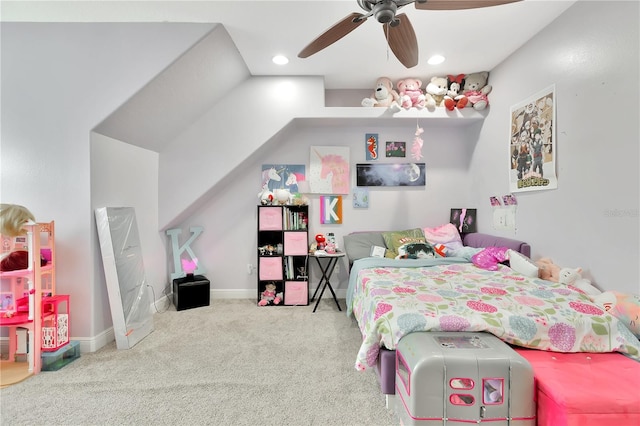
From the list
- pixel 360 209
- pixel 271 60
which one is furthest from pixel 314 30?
pixel 360 209

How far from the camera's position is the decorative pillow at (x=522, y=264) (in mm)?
2409

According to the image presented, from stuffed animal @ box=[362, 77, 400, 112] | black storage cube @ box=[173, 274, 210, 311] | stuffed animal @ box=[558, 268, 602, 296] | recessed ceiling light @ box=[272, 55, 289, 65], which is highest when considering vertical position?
recessed ceiling light @ box=[272, 55, 289, 65]

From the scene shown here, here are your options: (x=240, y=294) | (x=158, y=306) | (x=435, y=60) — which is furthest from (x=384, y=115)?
(x=158, y=306)

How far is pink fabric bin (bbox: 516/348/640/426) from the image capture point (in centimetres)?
116

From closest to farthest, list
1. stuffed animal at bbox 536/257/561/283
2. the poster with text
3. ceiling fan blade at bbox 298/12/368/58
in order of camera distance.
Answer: ceiling fan blade at bbox 298/12/368/58
stuffed animal at bbox 536/257/561/283
the poster with text

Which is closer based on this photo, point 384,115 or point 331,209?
point 384,115

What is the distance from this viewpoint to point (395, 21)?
161 cm

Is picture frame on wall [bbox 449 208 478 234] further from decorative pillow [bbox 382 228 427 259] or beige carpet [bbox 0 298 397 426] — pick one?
beige carpet [bbox 0 298 397 426]

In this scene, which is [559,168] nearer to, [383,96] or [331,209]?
[383,96]

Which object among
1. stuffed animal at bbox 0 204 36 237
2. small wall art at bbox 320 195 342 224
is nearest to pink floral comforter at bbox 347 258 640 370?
small wall art at bbox 320 195 342 224

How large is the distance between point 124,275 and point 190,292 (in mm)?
916

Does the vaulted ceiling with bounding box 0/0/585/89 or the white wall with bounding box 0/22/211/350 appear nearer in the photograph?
the vaulted ceiling with bounding box 0/0/585/89

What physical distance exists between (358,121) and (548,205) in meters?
2.02

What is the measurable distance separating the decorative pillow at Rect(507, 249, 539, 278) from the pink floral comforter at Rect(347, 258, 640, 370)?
17cm
